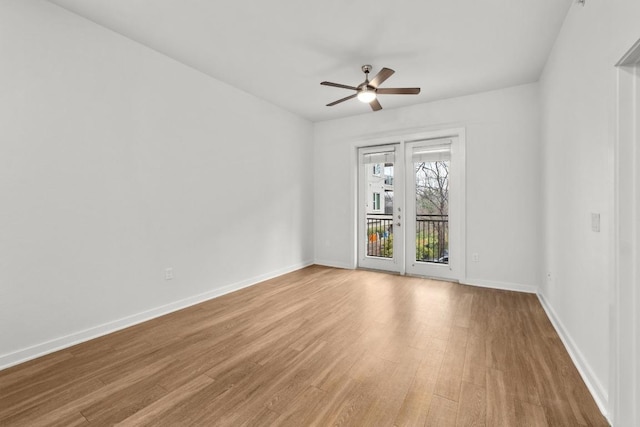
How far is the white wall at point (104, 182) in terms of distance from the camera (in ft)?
7.29

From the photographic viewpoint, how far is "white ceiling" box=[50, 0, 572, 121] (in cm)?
243

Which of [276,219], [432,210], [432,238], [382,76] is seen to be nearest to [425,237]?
[432,238]

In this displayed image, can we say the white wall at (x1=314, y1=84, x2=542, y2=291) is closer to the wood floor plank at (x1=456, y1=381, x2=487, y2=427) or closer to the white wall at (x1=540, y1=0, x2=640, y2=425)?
the white wall at (x1=540, y1=0, x2=640, y2=425)

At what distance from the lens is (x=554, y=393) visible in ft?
5.95

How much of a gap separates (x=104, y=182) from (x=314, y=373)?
2.57 metres

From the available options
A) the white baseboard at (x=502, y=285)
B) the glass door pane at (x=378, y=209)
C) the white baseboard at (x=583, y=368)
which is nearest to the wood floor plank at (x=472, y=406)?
the white baseboard at (x=583, y=368)

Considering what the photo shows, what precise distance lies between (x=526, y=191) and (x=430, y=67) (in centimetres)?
217

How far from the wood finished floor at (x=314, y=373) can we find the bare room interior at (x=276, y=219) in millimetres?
18

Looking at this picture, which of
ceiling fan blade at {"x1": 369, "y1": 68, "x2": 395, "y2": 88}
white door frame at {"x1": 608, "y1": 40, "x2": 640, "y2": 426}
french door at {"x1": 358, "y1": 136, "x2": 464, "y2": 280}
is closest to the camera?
white door frame at {"x1": 608, "y1": 40, "x2": 640, "y2": 426}

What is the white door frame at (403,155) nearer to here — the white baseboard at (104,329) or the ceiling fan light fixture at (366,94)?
the ceiling fan light fixture at (366,94)

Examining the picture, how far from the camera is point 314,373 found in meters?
2.07

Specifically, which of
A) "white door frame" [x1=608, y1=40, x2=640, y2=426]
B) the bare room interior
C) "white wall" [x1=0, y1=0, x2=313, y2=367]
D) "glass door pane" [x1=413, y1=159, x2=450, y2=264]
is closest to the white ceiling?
the bare room interior

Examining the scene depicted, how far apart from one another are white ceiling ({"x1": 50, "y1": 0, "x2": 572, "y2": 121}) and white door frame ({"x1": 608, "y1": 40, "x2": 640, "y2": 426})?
4.67ft

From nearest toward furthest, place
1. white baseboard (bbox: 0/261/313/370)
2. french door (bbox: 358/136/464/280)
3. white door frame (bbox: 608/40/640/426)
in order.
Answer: white door frame (bbox: 608/40/640/426) → white baseboard (bbox: 0/261/313/370) → french door (bbox: 358/136/464/280)
